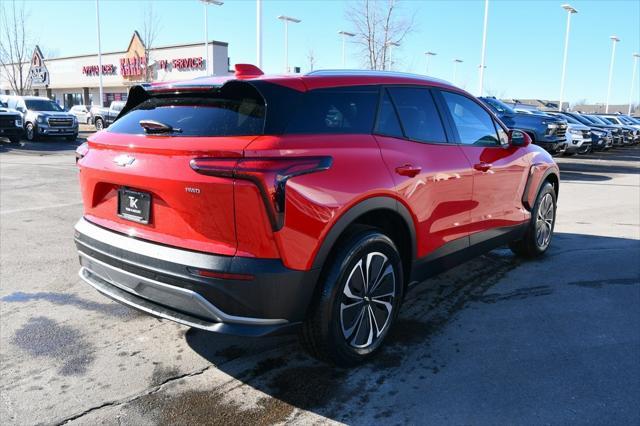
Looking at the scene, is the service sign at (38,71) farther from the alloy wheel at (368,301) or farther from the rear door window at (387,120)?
the alloy wheel at (368,301)

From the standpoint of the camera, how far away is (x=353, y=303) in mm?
3195

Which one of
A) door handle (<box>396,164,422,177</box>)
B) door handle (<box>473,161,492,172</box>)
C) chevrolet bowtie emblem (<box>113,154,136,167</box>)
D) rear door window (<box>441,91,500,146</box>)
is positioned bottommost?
door handle (<box>473,161,492,172</box>)

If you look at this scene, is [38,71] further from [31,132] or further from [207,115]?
[207,115]

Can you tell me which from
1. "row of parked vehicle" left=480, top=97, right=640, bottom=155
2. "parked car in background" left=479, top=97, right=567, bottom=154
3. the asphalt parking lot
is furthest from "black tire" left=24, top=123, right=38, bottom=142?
the asphalt parking lot

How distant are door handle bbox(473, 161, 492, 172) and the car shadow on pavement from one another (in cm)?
112

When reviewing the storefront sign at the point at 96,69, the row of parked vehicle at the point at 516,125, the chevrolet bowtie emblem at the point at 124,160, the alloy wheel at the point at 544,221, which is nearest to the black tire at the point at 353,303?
the chevrolet bowtie emblem at the point at 124,160

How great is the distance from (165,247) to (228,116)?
79cm

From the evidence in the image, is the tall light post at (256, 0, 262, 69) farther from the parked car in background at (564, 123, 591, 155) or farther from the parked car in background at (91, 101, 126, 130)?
the parked car in background at (564, 123, 591, 155)

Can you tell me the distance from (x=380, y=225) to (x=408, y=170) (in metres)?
0.41

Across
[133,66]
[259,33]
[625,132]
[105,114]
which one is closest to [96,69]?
[133,66]

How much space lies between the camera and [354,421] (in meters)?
2.74

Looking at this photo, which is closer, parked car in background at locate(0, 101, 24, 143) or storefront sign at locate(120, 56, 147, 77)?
parked car in background at locate(0, 101, 24, 143)

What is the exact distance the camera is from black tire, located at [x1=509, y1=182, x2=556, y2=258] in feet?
18.1

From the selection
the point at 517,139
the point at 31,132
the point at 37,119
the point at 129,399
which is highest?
the point at 517,139
